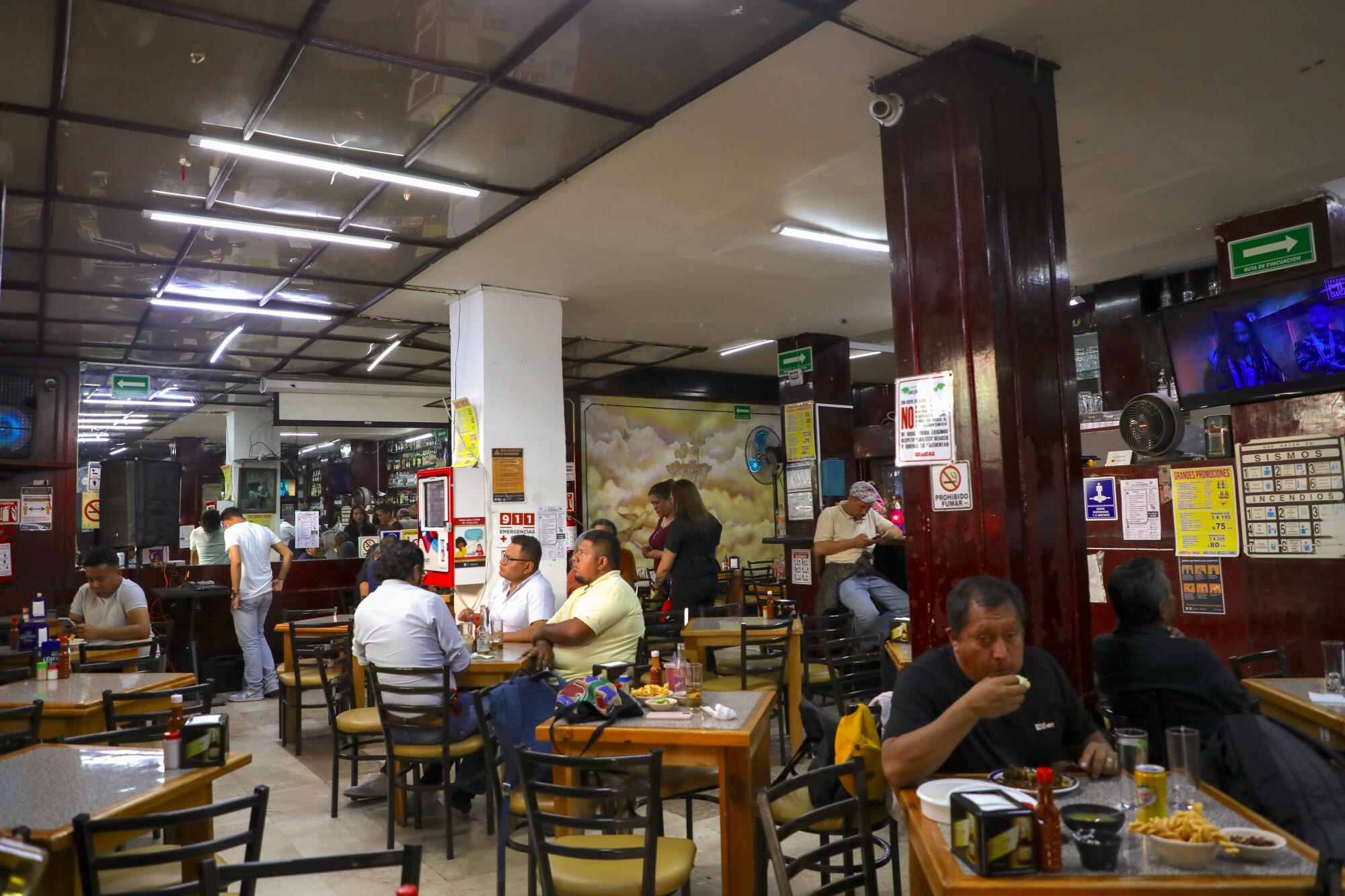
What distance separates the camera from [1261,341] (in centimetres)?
543

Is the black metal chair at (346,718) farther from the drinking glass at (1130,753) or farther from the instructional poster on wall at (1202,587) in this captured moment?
the instructional poster on wall at (1202,587)

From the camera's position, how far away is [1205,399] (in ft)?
19.0

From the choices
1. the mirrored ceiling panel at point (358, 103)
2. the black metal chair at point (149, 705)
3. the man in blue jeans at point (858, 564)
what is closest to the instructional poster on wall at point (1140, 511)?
the man in blue jeans at point (858, 564)

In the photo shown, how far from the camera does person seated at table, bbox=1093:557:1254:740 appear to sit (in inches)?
127

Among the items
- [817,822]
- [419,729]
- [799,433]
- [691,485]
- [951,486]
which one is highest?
[799,433]

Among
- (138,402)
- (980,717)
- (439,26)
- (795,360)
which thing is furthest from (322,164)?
(138,402)

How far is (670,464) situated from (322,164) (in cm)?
847

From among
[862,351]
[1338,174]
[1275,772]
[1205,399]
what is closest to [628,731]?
[1275,772]

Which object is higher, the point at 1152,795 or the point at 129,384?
the point at 129,384

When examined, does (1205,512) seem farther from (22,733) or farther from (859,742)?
(22,733)

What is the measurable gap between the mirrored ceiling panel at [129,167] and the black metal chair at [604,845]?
3845mm

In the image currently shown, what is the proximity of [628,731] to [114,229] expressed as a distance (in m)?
5.05

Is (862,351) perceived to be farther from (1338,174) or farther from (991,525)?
(991,525)

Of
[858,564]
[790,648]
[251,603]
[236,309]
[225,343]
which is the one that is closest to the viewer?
[790,648]
